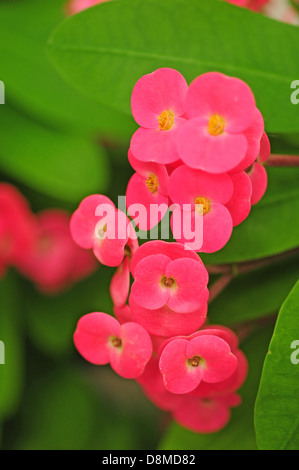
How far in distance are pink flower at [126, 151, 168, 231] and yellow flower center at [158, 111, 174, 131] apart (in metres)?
0.05

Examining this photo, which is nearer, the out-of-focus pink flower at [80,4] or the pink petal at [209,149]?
the pink petal at [209,149]

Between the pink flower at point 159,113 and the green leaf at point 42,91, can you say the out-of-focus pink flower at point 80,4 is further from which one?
the pink flower at point 159,113

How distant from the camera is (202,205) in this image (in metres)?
0.67

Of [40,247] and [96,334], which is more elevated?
[96,334]

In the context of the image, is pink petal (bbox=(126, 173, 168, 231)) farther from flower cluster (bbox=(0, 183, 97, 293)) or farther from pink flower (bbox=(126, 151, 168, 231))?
flower cluster (bbox=(0, 183, 97, 293))

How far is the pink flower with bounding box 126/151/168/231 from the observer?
70 cm

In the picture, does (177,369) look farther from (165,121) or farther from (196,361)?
(165,121)

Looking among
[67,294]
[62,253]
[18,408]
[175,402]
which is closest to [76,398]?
[18,408]

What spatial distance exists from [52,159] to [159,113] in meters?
0.64

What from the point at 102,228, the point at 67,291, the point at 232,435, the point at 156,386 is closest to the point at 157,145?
the point at 102,228

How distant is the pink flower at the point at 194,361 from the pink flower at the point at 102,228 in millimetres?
136

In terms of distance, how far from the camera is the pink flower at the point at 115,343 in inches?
28.0

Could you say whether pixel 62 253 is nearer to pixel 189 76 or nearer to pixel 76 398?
pixel 76 398

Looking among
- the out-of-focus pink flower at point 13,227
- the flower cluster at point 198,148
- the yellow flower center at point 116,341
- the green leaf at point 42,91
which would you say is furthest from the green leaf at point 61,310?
the flower cluster at point 198,148
